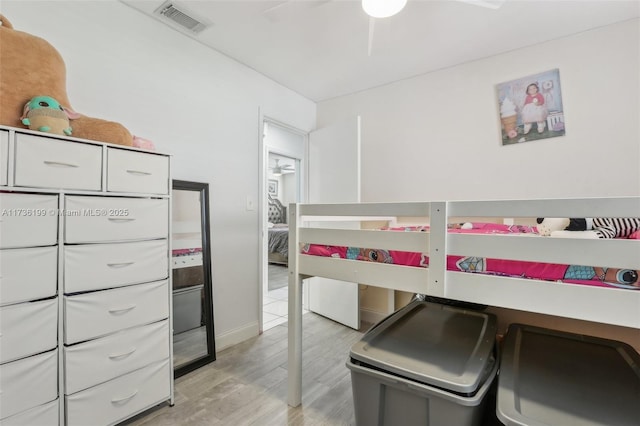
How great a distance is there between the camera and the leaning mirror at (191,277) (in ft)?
6.43

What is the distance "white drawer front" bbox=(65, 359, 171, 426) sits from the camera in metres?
1.27

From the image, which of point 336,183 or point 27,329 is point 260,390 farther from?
point 336,183

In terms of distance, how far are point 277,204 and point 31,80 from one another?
17.6 feet

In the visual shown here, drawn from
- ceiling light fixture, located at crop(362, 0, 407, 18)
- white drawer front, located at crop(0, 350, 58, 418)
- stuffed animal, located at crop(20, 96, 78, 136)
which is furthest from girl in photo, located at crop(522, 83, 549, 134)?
white drawer front, located at crop(0, 350, 58, 418)

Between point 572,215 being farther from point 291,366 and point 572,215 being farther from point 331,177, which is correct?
point 331,177

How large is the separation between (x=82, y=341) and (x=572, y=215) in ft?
6.45

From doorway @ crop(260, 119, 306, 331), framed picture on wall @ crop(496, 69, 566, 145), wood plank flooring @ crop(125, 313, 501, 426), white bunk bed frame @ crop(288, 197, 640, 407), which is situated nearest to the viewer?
white bunk bed frame @ crop(288, 197, 640, 407)

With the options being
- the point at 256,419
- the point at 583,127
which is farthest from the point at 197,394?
the point at 583,127

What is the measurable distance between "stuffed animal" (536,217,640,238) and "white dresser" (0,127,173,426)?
6.17ft

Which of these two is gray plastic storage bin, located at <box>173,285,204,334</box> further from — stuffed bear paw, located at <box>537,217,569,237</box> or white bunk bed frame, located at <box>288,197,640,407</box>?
stuffed bear paw, located at <box>537,217,569,237</box>

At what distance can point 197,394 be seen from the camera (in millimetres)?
1685

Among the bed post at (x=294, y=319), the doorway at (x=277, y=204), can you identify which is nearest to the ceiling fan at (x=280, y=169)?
the doorway at (x=277, y=204)

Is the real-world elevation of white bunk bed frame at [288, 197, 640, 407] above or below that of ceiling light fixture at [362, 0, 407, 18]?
below

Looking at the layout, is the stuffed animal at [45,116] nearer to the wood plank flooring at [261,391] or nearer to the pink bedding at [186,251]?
the pink bedding at [186,251]
